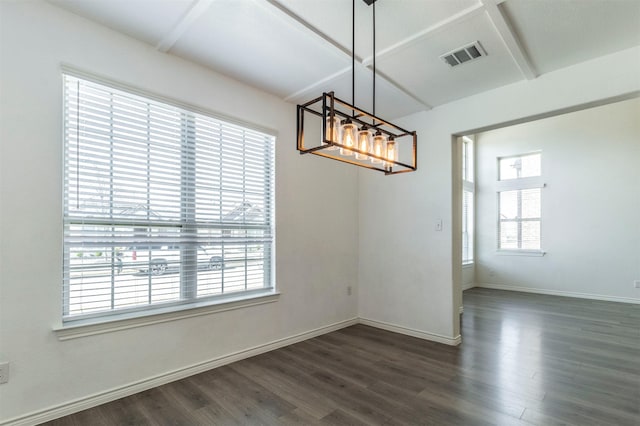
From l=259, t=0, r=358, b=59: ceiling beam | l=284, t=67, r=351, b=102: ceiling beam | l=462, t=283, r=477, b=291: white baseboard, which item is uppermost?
l=259, t=0, r=358, b=59: ceiling beam

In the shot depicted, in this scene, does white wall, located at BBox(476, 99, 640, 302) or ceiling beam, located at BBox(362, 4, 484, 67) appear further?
white wall, located at BBox(476, 99, 640, 302)

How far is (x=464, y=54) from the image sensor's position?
9.02 feet

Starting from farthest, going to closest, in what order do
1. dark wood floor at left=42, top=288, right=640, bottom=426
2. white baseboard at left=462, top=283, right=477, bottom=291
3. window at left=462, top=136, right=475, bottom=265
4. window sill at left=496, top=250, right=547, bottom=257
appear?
window at left=462, top=136, right=475, bottom=265 → white baseboard at left=462, top=283, right=477, bottom=291 → window sill at left=496, top=250, right=547, bottom=257 → dark wood floor at left=42, top=288, right=640, bottom=426

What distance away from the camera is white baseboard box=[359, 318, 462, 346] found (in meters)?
3.70

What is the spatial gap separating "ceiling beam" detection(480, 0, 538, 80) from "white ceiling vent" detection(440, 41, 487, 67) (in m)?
0.18

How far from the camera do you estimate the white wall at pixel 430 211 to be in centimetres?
307

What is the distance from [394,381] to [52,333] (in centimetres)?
261

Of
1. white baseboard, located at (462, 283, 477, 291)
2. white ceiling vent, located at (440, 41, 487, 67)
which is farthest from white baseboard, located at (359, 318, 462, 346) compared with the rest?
white baseboard, located at (462, 283, 477, 291)

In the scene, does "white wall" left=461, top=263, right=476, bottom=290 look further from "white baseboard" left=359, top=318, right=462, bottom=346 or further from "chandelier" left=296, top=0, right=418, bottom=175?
"chandelier" left=296, top=0, right=418, bottom=175

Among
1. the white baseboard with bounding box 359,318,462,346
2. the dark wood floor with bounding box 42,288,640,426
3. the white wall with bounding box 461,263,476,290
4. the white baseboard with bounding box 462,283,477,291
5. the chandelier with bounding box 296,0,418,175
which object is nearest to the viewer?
the chandelier with bounding box 296,0,418,175

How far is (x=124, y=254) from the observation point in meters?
2.59

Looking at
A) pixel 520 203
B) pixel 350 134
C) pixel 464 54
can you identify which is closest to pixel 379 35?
pixel 464 54

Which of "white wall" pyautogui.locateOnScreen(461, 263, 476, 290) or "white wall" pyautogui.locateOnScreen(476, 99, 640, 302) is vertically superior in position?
"white wall" pyautogui.locateOnScreen(476, 99, 640, 302)

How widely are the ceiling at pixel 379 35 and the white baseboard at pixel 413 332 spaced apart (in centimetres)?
279
